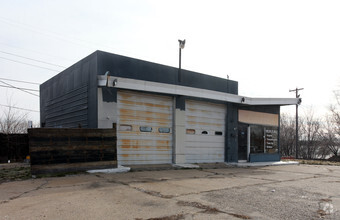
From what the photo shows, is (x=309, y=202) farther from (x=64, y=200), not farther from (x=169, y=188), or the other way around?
(x=64, y=200)

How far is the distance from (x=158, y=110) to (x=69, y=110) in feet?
14.8

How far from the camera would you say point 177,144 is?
572 inches

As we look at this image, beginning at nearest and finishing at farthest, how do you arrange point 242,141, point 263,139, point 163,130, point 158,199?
point 158,199 < point 163,130 < point 242,141 < point 263,139

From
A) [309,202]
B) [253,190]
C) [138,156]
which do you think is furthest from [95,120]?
[309,202]

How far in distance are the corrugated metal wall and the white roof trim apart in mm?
1834

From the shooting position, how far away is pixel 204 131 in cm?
1602

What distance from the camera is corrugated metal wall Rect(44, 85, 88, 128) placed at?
13102mm

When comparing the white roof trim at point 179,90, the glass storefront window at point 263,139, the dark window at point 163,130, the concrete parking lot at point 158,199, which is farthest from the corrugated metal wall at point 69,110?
the glass storefront window at point 263,139

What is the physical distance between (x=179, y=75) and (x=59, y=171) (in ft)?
25.3

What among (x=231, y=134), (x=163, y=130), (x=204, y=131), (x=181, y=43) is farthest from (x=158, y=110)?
(x=231, y=134)

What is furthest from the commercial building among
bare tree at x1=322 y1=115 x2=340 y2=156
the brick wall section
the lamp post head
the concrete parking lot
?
bare tree at x1=322 y1=115 x2=340 y2=156

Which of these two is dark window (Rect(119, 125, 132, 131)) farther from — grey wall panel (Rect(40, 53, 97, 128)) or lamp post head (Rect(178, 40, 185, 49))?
lamp post head (Rect(178, 40, 185, 49))

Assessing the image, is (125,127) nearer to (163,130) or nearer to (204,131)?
(163,130)

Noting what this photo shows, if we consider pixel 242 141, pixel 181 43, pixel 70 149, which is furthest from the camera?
pixel 242 141
